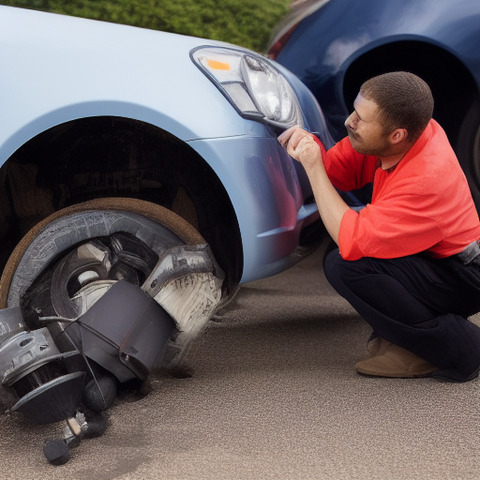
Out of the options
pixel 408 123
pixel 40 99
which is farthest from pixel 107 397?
pixel 408 123

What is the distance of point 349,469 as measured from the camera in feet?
6.11

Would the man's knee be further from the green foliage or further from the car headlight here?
the green foliage

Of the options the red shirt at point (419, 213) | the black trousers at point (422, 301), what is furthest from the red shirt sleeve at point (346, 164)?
the black trousers at point (422, 301)

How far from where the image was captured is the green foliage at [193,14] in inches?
207

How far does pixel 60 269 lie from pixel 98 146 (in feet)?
1.35

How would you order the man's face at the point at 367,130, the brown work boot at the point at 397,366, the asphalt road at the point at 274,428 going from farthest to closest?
the brown work boot at the point at 397,366 → the man's face at the point at 367,130 → the asphalt road at the point at 274,428

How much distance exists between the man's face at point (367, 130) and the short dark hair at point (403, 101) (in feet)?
0.07

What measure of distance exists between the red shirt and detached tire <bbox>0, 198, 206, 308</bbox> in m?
0.50

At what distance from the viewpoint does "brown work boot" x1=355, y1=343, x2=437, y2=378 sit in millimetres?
2523

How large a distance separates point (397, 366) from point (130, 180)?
3.50 feet

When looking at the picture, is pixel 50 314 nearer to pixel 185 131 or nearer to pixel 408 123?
pixel 185 131

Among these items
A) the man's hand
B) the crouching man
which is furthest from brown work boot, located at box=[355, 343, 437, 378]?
the man's hand

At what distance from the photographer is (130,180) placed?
8.08ft

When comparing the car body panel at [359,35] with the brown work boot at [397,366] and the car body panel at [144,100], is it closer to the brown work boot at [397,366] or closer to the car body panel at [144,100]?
the car body panel at [144,100]
